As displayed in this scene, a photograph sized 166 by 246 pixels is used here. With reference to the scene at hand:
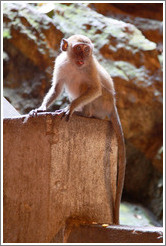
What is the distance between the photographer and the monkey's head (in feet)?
15.3

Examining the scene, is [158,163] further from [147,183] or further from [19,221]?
[19,221]

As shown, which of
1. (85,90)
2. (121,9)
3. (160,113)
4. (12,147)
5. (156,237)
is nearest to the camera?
(156,237)

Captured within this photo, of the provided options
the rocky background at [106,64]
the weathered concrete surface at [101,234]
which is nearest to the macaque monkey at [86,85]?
the weathered concrete surface at [101,234]

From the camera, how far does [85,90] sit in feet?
15.6

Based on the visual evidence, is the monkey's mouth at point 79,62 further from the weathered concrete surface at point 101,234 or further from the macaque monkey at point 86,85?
the weathered concrete surface at point 101,234

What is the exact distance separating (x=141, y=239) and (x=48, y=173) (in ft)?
4.22

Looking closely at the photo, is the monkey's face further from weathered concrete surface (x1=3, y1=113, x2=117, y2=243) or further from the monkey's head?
weathered concrete surface (x1=3, y1=113, x2=117, y2=243)

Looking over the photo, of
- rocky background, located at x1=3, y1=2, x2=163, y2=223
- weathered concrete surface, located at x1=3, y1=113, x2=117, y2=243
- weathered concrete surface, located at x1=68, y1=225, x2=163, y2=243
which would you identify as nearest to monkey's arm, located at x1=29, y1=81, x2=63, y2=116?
weathered concrete surface, located at x1=3, y1=113, x2=117, y2=243

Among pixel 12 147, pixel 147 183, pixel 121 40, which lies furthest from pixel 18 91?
pixel 12 147

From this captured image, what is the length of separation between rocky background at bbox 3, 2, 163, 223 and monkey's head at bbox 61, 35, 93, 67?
4.69m

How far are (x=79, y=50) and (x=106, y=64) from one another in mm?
5832

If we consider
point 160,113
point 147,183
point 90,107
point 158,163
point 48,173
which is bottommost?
point 147,183

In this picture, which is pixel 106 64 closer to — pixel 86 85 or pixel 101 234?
pixel 86 85

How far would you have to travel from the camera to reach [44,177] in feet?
12.6
